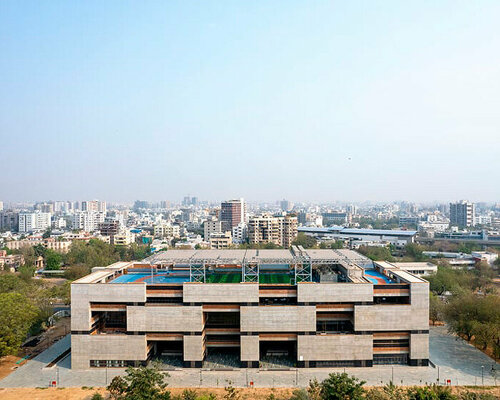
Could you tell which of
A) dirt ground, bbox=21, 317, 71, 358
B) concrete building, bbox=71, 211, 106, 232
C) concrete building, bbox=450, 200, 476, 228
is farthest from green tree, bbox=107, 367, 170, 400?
concrete building, bbox=450, 200, 476, 228

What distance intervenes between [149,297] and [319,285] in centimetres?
1056

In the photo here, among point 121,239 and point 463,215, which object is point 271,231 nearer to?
point 121,239

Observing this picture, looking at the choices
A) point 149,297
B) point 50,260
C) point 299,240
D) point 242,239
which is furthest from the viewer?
point 242,239

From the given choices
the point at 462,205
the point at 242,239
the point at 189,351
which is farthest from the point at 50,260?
the point at 462,205

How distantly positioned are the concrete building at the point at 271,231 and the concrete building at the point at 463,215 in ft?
213

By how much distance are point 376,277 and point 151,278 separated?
16.0 m

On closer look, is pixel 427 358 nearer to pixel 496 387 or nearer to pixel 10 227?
pixel 496 387

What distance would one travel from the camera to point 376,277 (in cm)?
2764

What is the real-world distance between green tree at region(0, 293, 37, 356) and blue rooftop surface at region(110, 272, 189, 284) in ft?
19.3

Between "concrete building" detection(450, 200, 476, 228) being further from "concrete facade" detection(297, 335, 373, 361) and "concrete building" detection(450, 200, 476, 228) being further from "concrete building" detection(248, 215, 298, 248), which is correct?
"concrete facade" detection(297, 335, 373, 361)

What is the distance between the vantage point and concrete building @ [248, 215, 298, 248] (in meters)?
74.0

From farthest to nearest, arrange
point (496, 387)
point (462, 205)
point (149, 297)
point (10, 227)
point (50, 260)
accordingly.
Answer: point (10, 227)
point (462, 205)
point (50, 260)
point (149, 297)
point (496, 387)

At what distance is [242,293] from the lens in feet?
77.2

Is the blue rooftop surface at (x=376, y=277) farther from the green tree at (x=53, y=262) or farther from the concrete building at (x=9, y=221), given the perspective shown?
the concrete building at (x=9, y=221)
